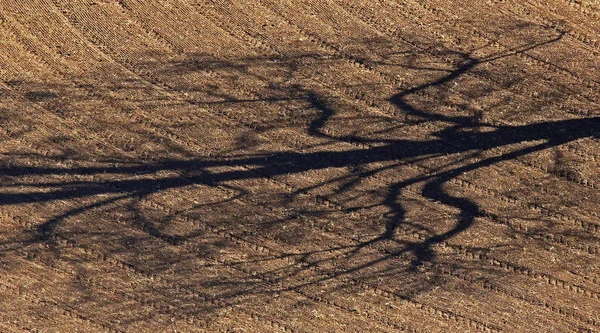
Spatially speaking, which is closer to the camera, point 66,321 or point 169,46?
point 66,321

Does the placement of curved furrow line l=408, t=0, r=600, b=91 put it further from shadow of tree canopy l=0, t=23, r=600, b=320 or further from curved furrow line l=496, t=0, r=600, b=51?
curved furrow line l=496, t=0, r=600, b=51

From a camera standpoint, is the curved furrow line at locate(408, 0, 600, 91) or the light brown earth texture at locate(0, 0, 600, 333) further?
the curved furrow line at locate(408, 0, 600, 91)

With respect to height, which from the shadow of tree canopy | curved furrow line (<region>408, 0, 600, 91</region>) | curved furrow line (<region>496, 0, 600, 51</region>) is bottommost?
the shadow of tree canopy

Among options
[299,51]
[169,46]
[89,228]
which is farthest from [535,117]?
[89,228]

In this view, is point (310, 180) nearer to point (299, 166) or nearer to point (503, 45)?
point (299, 166)

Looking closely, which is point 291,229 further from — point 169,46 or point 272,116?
point 169,46

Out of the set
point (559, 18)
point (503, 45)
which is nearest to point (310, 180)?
point (503, 45)

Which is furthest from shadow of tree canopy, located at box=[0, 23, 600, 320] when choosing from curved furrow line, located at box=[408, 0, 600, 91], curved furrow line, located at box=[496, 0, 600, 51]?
curved furrow line, located at box=[496, 0, 600, 51]
